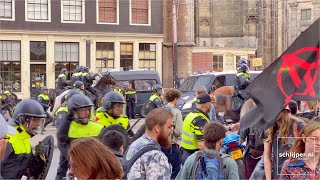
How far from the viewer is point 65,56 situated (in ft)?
103

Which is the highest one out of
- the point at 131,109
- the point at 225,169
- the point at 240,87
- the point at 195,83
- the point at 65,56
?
the point at 65,56

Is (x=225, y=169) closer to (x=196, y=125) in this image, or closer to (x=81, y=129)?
(x=196, y=125)

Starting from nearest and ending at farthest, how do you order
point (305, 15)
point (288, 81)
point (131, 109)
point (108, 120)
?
point (288, 81) < point (108, 120) < point (131, 109) < point (305, 15)

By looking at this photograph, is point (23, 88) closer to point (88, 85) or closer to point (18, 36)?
point (18, 36)

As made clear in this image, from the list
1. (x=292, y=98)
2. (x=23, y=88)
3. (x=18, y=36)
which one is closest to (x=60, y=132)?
(x=292, y=98)

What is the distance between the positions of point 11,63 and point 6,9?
272 cm

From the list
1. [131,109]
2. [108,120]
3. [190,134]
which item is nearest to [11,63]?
[131,109]

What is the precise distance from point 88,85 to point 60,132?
9.77 metres

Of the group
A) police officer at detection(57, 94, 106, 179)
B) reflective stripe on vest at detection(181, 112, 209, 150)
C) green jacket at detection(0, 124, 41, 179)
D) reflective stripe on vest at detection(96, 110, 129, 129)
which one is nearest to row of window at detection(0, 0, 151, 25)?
reflective stripe on vest at detection(96, 110, 129, 129)

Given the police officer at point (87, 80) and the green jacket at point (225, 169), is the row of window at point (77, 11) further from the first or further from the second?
the green jacket at point (225, 169)

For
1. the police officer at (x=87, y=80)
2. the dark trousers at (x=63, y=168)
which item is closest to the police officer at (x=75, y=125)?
the dark trousers at (x=63, y=168)

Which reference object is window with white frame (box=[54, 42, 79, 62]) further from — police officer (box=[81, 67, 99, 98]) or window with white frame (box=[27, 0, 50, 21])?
police officer (box=[81, 67, 99, 98])

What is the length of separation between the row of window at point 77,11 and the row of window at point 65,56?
4.39 feet

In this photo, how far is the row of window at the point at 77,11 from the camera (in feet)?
96.1
